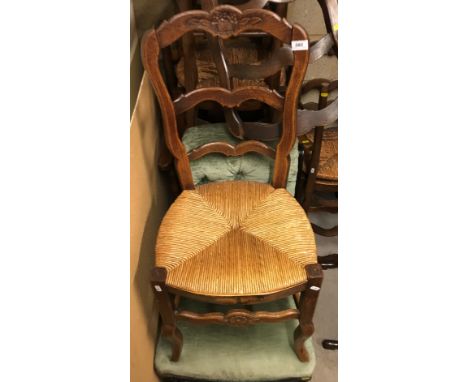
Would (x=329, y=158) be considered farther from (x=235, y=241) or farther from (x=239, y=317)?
(x=239, y=317)

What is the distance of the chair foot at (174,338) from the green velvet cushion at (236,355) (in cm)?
4

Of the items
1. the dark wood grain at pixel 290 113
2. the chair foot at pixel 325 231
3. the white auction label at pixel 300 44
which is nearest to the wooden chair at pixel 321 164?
the chair foot at pixel 325 231

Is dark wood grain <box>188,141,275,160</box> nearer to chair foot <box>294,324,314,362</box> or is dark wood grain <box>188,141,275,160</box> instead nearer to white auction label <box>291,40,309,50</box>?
white auction label <box>291,40,309,50</box>

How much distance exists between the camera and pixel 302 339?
4.35 feet

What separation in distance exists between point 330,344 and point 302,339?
17.5 inches

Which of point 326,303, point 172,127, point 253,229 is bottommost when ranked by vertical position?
point 326,303

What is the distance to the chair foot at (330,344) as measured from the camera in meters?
1.70

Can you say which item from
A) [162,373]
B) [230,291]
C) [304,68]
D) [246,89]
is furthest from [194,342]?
[304,68]

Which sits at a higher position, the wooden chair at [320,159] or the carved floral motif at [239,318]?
the wooden chair at [320,159]

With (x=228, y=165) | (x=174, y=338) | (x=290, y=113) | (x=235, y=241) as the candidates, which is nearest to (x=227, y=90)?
(x=290, y=113)

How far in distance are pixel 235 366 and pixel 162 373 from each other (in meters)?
0.25

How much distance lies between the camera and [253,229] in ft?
4.25

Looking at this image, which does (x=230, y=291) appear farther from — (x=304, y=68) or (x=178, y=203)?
(x=304, y=68)

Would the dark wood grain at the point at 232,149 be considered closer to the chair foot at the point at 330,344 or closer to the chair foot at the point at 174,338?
the chair foot at the point at 174,338
